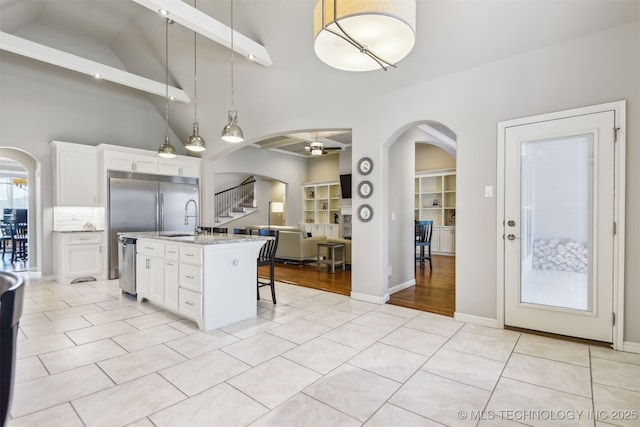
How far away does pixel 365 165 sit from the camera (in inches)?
174

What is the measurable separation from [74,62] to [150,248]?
11.0 feet

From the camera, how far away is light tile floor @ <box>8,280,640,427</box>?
6.29ft

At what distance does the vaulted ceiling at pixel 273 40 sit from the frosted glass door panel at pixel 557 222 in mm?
1065

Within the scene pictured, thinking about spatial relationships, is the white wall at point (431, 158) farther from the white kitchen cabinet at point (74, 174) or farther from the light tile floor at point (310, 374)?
the white kitchen cabinet at point (74, 174)

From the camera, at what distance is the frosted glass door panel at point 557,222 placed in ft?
9.72

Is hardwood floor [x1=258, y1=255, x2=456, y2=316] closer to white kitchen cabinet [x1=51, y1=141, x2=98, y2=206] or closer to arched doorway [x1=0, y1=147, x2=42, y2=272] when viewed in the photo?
white kitchen cabinet [x1=51, y1=141, x2=98, y2=206]

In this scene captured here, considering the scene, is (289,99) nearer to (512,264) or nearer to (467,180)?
(467,180)

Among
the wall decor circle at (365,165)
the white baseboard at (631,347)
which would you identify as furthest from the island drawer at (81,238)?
the white baseboard at (631,347)

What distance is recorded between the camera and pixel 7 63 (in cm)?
529

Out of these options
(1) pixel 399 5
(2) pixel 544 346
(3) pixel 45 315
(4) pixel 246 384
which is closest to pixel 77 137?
(3) pixel 45 315

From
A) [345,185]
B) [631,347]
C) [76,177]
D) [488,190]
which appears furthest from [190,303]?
[345,185]

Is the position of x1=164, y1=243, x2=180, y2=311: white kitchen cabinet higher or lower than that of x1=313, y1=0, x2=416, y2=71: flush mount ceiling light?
lower

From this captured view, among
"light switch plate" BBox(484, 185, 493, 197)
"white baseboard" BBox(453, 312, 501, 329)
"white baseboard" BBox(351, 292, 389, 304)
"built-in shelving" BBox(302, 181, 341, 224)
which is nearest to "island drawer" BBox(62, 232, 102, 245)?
"white baseboard" BBox(351, 292, 389, 304)

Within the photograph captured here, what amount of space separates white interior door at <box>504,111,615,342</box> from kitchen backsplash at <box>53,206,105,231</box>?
6.46 meters
